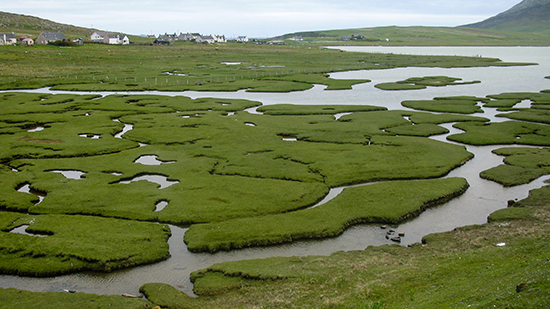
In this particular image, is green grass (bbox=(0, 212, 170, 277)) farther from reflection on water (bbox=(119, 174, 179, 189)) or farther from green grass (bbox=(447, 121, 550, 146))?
green grass (bbox=(447, 121, 550, 146))

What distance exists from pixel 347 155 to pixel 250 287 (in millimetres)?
22204

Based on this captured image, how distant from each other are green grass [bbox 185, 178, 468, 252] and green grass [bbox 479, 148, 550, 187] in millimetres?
3647

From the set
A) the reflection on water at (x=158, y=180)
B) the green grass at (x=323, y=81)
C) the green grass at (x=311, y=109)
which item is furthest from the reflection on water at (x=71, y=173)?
the green grass at (x=323, y=81)

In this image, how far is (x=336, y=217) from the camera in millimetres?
25859

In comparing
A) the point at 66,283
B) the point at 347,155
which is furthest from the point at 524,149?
the point at 66,283

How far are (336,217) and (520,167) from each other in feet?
63.2

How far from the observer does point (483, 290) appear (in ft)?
45.8

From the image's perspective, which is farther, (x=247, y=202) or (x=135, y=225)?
(x=247, y=202)

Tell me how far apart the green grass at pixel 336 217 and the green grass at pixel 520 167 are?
365cm

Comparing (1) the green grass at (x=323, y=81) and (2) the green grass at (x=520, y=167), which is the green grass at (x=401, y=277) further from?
(1) the green grass at (x=323, y=81)

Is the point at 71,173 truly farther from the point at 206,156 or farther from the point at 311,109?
the point at 311,109

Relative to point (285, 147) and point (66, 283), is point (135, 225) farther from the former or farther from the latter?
point (285, 147)

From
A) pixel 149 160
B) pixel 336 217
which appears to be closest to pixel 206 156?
pixel 149 160

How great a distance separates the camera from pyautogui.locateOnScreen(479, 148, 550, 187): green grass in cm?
3250
